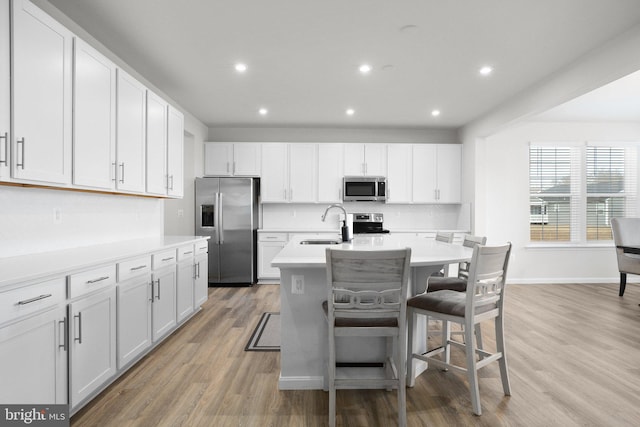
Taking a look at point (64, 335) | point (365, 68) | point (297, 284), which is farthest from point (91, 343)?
point (365, 68)

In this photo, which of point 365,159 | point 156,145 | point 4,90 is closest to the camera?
point 4,90

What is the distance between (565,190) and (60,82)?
22.2 feet

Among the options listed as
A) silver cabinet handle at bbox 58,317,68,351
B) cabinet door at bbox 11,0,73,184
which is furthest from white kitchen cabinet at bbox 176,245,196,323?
silver cabinet handle at bbox 58,317,68,351

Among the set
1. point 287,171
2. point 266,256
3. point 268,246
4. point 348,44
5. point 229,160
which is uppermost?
point 348,44

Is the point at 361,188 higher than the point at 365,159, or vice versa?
the point at 365,159

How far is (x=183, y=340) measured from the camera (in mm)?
3318

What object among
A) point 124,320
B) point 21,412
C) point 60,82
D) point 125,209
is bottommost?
point 21,412

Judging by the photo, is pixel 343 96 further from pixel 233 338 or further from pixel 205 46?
pixel 233 338

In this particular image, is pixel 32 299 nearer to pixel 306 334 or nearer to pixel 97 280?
pixel 97 280

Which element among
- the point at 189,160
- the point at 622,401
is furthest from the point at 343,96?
the point at 622,401

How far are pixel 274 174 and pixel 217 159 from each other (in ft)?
3.19

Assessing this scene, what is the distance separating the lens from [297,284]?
7.84 ft

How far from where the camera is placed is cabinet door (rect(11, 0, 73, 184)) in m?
1.93

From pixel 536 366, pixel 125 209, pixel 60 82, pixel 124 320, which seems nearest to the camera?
pixel 60 82
